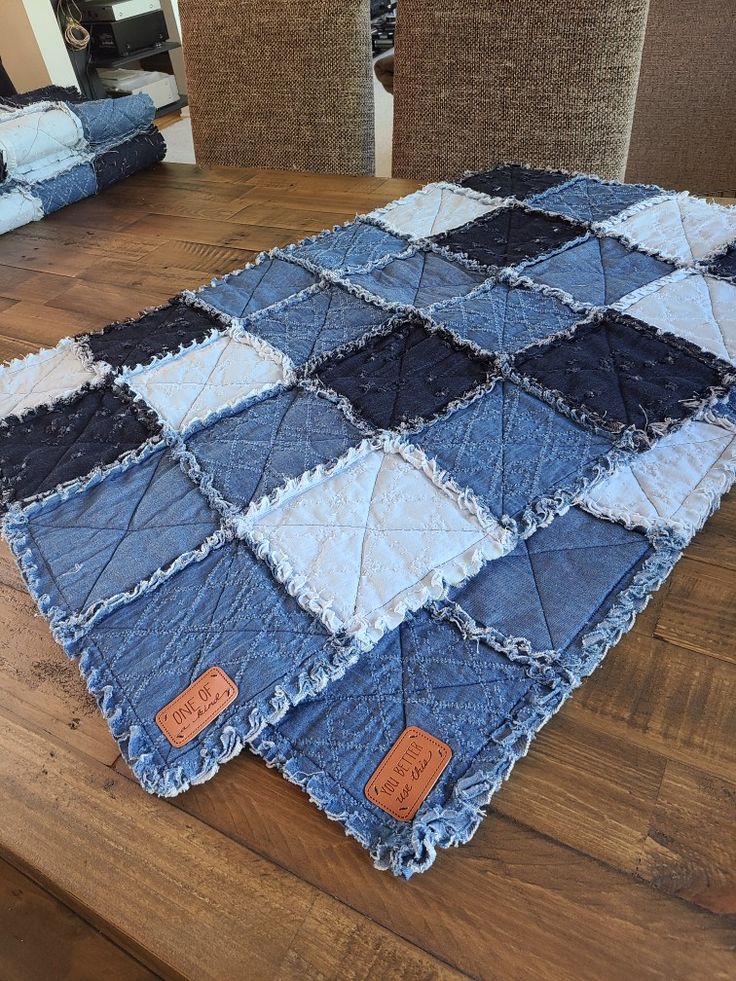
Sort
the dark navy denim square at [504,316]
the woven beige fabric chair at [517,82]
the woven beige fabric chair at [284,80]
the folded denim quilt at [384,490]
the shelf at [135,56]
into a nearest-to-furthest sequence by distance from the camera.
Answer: the folded denim quilt at [384,490] → the dark navy denim square at [504,316] → the woven beige fabric chair at [517,82] → the woven beige fabric chair at [284,80] → the shelf at [135,56]

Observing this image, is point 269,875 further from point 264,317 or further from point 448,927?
point 264,317

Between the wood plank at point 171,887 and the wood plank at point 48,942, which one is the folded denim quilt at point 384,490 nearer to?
the wood plank at point 171,887

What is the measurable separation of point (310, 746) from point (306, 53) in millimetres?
1323

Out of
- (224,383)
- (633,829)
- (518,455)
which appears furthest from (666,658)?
(224,383)

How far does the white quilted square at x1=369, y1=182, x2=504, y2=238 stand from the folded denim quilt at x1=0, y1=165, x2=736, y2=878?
44mm

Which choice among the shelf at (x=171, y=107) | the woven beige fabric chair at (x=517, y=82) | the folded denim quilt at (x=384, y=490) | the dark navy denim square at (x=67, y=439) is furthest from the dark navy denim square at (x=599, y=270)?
the shelf at (x=171, y=107)

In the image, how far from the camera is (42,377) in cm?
87

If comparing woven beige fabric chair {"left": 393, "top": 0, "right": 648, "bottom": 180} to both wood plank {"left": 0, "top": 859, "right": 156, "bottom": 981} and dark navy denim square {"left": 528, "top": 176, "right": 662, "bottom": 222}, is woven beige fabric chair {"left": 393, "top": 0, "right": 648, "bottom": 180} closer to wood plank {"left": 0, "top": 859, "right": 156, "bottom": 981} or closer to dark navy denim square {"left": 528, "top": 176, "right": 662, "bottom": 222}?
dark navy denim square {"left": 528, "top": 176, "right": 662, "bottom": 222}

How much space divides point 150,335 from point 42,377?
0.14 metres

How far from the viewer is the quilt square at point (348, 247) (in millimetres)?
1005

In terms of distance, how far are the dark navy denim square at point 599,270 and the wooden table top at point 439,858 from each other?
39cm

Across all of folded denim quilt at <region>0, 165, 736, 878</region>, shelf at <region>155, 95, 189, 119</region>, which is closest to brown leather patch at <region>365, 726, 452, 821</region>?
folded denim quilt at <region>0, 165, 736, 878</region>

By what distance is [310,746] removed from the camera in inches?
18.9

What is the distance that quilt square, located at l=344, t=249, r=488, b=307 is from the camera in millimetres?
920
